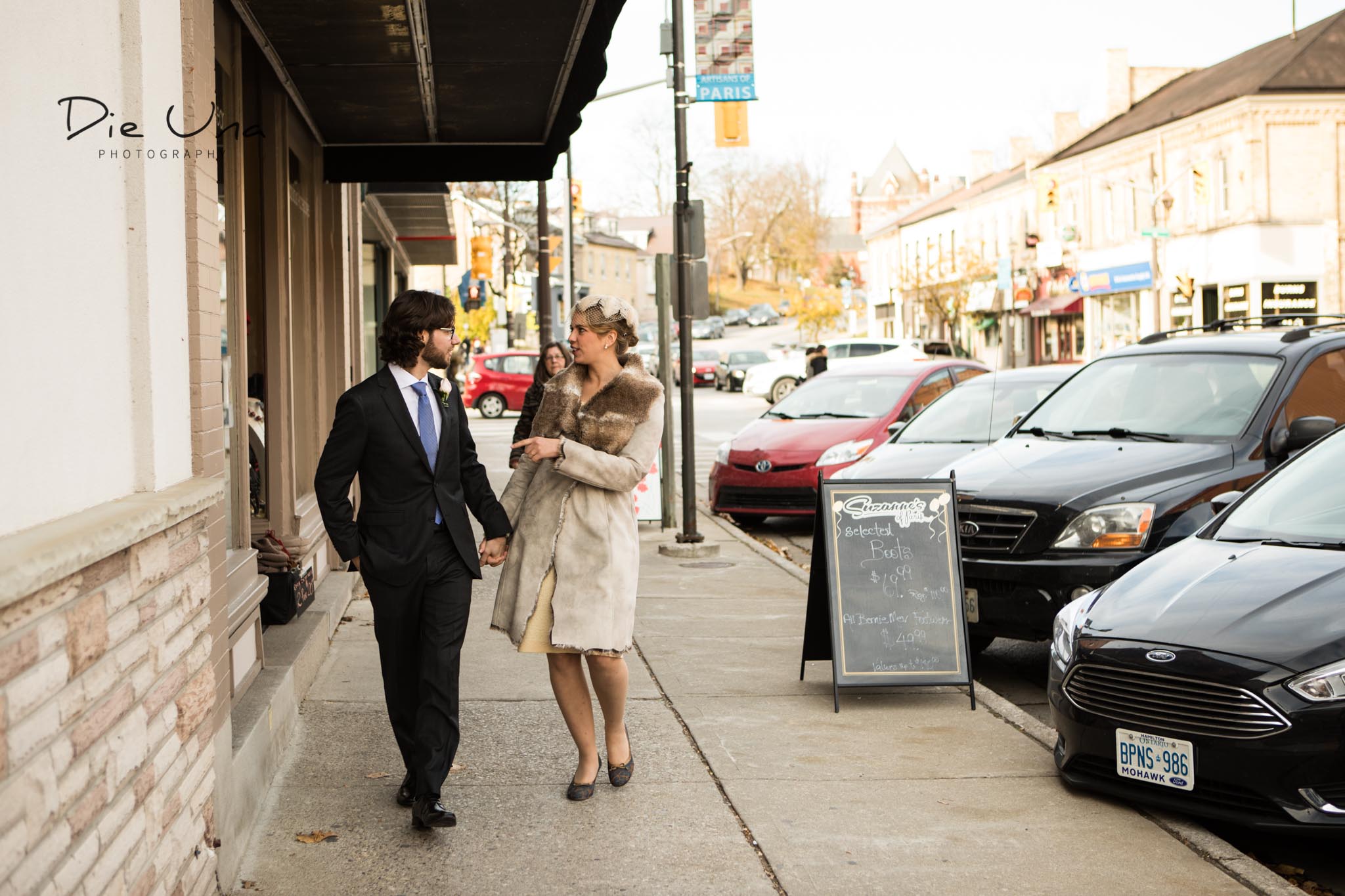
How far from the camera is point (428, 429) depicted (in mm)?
5027

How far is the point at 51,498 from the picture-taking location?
2.99m

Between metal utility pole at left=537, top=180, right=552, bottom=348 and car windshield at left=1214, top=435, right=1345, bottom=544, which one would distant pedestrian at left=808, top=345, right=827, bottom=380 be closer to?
metal utility pole at left=537, top=180, right=552, bottom=348

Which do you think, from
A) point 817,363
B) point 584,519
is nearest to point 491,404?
point 817,363

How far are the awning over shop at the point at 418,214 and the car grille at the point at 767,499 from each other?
167 inches

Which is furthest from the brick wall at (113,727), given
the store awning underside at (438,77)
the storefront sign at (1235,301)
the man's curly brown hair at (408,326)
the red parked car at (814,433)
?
the storefront sign at (1235,301)

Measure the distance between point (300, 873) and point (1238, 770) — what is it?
10.3 feet

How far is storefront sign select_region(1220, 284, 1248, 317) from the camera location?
41812 mm

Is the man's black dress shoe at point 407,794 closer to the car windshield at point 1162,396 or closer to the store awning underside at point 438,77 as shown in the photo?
the store awning underside at point 438,77

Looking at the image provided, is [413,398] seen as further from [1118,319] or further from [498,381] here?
[1118,319]

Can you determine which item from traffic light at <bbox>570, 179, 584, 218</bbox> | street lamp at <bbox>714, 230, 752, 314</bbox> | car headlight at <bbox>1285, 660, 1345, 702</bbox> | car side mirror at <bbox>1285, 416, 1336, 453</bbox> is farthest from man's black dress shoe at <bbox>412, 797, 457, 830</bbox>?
street lamp at <bbox>714, 230, 752, 314</bbox>

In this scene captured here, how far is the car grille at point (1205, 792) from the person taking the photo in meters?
4.91

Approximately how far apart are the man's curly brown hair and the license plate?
292 centimetres

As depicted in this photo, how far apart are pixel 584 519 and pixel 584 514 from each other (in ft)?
0.07

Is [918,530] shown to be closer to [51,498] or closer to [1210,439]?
[1210,439]
